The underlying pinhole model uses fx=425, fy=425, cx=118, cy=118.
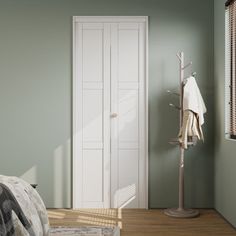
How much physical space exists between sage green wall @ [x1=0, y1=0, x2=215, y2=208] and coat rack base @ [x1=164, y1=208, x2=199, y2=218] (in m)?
0.26

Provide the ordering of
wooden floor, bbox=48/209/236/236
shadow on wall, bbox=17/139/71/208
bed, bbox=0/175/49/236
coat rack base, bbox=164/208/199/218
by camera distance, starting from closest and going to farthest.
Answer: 1. bed, bbox=0/175/49/236
2. wooden floor, bbox=48/209/236/236
3. coat rack base, bbox=164/208/199/218
4. shadow on wall, bbox=17/139/71/208

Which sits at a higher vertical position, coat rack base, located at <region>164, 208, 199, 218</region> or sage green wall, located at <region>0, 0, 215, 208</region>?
sage green wall, located at <region>0, 0, 215, 208</region>

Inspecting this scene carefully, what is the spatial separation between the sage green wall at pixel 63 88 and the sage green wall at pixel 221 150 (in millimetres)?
167

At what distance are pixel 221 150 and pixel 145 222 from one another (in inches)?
46.0

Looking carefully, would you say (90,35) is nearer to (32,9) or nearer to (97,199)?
(32,9)

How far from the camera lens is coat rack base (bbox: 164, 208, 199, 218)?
4.71 meters

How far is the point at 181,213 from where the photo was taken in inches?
187

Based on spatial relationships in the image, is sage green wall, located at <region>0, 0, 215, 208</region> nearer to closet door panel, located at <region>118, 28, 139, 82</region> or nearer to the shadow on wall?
the shadow on wall

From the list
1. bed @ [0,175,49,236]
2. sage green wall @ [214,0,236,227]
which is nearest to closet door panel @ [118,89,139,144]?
sage green wall @ [214,0,236,227]

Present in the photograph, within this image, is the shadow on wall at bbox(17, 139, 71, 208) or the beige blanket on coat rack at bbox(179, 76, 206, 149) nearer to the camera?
the beige blanket on coat rack at bbox(179, 76, 206, 149)

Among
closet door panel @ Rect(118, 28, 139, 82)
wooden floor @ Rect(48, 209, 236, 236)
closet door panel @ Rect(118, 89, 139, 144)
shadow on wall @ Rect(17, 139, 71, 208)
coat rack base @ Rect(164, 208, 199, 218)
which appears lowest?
wooden floor @ Rect(48, 209, 236, 236)

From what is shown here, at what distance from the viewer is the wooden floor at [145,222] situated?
4.14 metres

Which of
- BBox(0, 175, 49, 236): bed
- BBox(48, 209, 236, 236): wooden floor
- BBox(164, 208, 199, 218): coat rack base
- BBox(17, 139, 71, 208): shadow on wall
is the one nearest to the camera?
BBox(0, 175, 49, 236): bed

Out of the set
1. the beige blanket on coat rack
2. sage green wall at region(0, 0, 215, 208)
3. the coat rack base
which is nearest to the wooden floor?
the coat rack base
